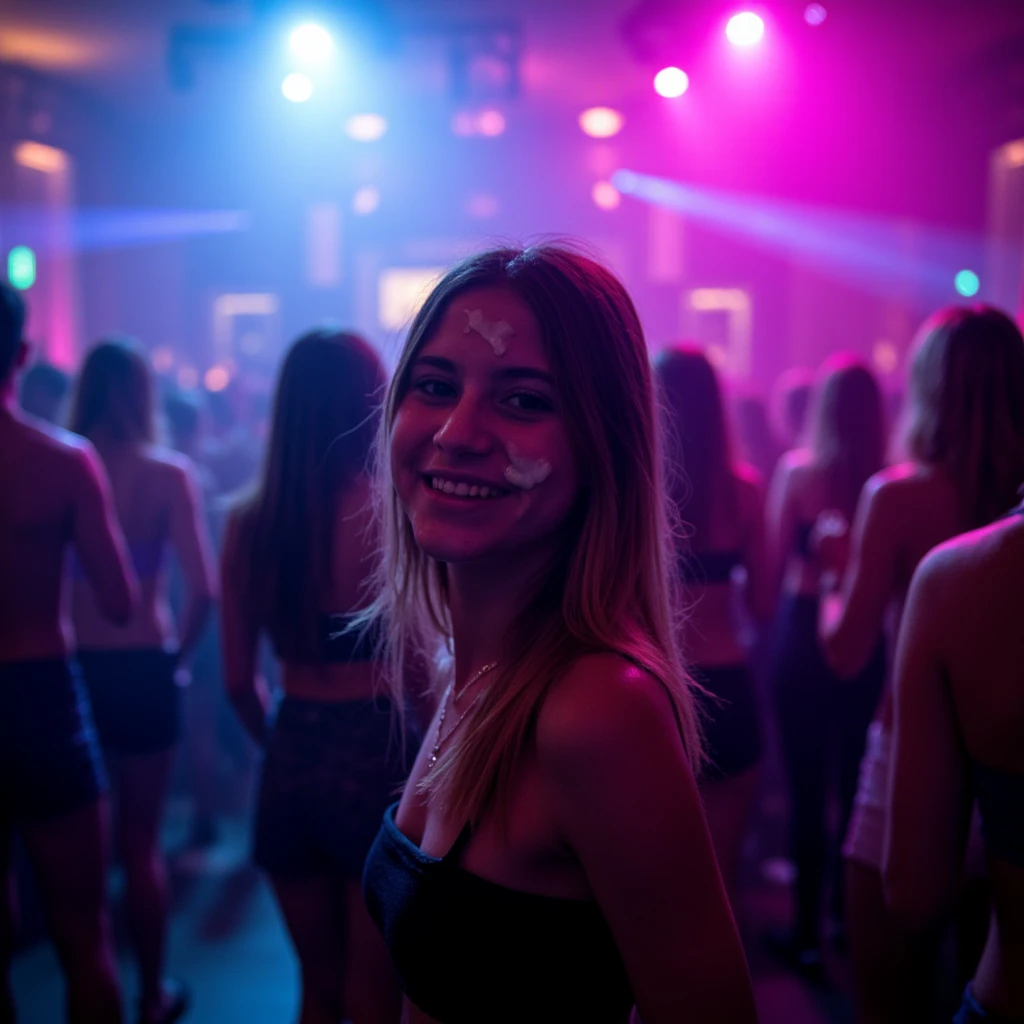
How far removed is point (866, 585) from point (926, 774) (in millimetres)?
1037

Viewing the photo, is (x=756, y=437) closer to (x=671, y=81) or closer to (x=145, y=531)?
(x=145, y=531)

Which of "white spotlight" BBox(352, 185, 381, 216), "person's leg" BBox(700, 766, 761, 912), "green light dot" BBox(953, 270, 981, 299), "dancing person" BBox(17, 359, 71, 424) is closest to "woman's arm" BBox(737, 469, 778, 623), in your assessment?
"person's leg" BBox(700, 766, 761, 912)

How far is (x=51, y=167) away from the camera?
8789 mm

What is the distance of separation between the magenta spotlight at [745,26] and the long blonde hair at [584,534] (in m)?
5.71

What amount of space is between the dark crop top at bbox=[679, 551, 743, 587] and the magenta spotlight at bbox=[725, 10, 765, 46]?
478 centimetres

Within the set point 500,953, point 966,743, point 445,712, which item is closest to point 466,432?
point 445,712

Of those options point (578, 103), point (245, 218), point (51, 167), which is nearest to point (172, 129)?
point (245, 218)

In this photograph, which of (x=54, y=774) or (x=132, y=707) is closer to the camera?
(x=54, y=774)

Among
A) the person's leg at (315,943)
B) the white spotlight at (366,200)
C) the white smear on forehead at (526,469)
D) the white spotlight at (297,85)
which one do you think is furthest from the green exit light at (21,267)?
the white smear on forehead at (526,469)

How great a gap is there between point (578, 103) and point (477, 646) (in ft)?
34.0

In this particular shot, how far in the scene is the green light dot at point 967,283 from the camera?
368 inches

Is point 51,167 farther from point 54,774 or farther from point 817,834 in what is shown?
point 817,834

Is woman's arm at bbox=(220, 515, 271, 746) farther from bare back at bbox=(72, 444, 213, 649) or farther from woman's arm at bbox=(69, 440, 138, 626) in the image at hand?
bare back at bbox=(72, 444, 213, 649)

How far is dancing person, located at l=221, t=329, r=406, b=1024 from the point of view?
1.89 m
